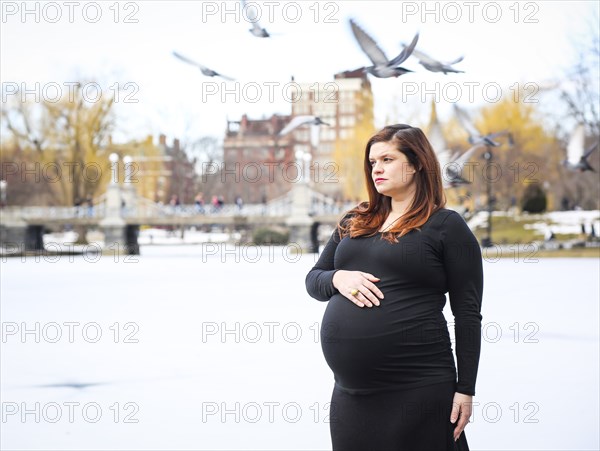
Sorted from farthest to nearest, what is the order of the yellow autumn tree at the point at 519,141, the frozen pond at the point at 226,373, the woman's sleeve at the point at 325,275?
1. the yellow autumn tree at the point at 519,141
2. the frozen pond at the point at 226,373
3. the woman's sleeve at the point at 325,275

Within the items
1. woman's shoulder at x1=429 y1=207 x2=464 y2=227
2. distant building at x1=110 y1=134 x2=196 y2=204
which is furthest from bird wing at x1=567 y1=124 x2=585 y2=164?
distant building at x1=110 y1=134 x2=196 y2=204

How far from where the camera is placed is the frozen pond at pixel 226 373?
458cm

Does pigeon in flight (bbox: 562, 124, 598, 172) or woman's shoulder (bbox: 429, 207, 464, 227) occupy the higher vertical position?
pigeon in flight (bbox: 562, 124, 598, 172)

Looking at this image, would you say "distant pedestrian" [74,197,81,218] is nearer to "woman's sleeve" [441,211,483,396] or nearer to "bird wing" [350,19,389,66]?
"bird wing" [350,19,389,66]

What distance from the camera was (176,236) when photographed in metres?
49.1

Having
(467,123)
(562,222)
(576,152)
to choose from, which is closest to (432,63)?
(467,123)

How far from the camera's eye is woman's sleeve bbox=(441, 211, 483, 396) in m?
2.40

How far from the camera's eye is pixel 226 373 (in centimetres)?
649

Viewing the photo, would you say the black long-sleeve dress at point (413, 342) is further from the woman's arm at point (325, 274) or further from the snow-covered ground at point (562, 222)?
the snow-covered ground at point (562, 222)

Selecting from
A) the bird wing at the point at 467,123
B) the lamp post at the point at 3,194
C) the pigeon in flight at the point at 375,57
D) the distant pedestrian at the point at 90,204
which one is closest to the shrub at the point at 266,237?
the distant pedestrian at the point at 90,204

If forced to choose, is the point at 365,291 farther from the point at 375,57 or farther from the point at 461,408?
the point at 375,57

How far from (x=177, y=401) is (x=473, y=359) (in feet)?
11.2

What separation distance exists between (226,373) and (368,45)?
351 centimetres

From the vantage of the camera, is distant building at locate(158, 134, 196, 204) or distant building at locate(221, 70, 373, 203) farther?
distant building at locate(221, 70, 373, 203)
